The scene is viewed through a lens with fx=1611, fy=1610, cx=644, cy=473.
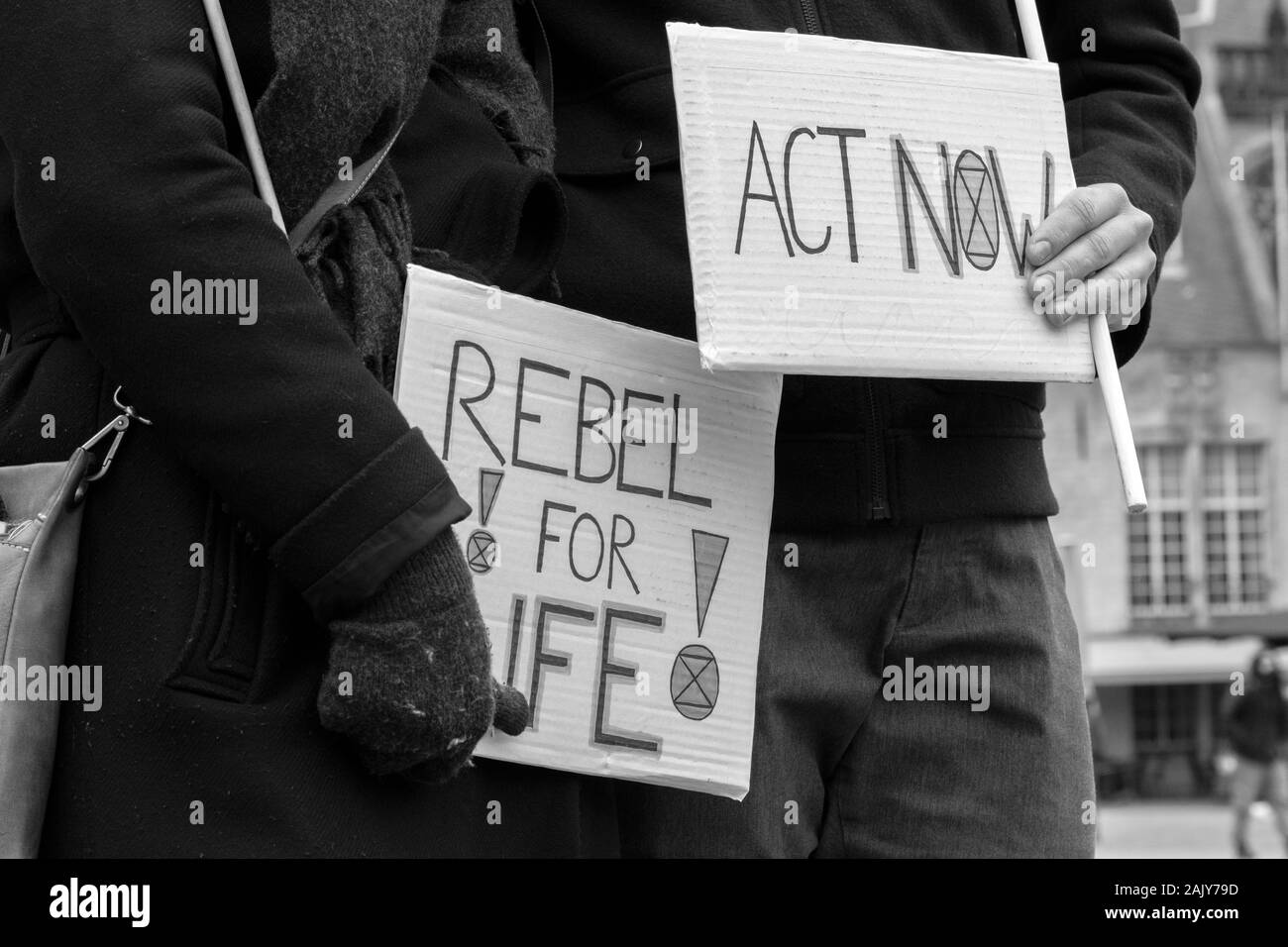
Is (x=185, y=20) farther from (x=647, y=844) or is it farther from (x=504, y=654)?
(x=647, y=844)

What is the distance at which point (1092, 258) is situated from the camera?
179cm

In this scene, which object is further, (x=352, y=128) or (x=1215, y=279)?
(x=1215, y=279)

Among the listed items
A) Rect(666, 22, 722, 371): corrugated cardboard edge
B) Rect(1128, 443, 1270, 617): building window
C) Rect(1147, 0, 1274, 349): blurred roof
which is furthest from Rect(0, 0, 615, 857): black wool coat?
Rect(1128, 443, 1270, 617): building window

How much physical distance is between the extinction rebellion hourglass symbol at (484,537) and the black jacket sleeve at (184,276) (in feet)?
0.72

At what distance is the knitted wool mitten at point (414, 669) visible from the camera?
1.37 metres

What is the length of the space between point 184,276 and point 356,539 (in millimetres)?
262

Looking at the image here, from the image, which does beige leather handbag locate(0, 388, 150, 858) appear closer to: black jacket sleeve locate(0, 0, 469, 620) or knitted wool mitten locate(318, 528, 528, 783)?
black jacket sleeve locate(0, 0, 469, 620)

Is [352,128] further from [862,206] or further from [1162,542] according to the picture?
[1162,542]

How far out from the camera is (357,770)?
1442 mm

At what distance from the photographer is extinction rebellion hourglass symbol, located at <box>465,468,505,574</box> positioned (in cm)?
161

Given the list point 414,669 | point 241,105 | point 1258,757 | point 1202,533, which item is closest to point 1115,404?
point 414,669

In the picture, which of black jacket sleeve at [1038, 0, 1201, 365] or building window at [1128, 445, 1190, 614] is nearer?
black jacket sleeve at [1038, 0, 1201, 365]

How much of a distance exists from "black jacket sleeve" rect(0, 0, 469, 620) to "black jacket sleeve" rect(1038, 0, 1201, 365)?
1.05 meters
